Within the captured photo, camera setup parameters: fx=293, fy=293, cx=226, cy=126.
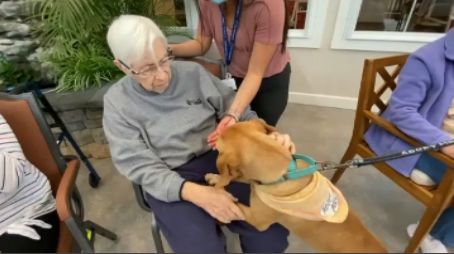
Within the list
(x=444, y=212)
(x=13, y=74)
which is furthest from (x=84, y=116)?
(x=444, y=212)

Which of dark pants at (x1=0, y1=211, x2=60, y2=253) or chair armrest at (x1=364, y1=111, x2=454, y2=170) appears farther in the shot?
chair armrest at (x1=364, y1=111, x2=454, y2=170)

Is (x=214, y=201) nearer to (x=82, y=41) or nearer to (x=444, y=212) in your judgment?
(x=444, y=212)

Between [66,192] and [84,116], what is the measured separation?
1.07m

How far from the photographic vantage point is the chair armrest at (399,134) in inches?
40.1

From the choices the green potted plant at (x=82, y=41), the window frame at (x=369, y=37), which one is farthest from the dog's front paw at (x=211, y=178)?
the window frame at (x=369, y=37)

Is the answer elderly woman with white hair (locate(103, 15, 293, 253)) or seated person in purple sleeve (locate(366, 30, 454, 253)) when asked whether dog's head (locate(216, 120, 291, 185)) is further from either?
seated person in purple sleeve (locate(366, 30, 454, 253))

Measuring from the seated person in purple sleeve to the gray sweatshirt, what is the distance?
62 cm

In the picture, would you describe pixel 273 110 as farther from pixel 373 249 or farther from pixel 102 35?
pixel 102 35

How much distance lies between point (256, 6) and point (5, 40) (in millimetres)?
1951

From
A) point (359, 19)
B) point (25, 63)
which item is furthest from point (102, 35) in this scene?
point (359, 19)

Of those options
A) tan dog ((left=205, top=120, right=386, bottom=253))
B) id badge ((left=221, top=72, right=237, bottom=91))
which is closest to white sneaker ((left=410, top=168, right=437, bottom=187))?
tan dog ((left=205, top=120, right=386, bottom=253))

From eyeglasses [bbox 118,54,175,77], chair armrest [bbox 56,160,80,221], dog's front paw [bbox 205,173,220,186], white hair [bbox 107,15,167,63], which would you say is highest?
white hair [bbox 107,15,167,63]

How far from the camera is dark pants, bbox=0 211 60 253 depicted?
2.99 ft

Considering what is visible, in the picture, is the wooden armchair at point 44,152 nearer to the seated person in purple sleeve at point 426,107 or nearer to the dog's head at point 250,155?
the dog's head at point 250,155
